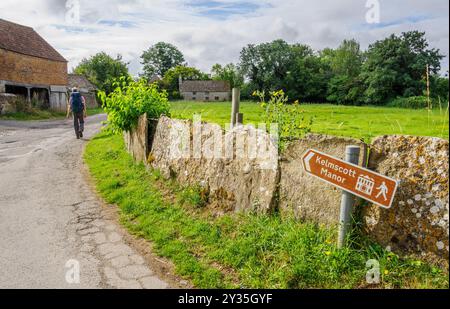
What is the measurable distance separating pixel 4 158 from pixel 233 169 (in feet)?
27.6

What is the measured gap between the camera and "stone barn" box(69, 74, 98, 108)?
44.2 m

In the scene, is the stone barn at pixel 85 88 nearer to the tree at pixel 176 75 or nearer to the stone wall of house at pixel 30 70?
the stone wall of house at pixel 30 70

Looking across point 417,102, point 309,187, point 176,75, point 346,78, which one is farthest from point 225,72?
point 309,187

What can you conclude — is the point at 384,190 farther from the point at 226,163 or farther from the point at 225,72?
the point at 225,72

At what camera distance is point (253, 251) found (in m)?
4.13

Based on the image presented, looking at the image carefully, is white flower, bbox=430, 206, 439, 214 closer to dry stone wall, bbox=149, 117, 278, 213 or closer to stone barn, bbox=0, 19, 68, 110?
dry stone wall, bbox=149, 117, 278, 213

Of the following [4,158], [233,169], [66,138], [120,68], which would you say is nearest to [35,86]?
[66,138]

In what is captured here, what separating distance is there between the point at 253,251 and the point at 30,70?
32.2 metres

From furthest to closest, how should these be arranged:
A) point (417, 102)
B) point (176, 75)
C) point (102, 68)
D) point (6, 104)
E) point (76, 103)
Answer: point (176, 75) < point (102, 68) < point (6, 104) < point (417, 102) < point (76, 103)

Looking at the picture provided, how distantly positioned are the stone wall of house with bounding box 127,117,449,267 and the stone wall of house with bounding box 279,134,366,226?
1cm

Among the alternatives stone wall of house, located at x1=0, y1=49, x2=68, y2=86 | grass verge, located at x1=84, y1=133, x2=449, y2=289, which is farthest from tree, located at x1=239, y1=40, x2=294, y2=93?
grass verge, located at x1=84, y1=133, x2=449, y2=289

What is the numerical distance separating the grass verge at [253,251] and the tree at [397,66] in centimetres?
4391

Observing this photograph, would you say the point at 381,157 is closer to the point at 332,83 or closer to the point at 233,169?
the point at 233,169

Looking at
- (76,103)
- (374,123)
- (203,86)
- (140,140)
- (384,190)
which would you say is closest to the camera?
(384,190)
